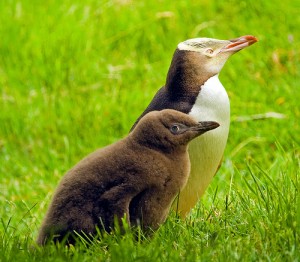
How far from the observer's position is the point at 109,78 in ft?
27.7

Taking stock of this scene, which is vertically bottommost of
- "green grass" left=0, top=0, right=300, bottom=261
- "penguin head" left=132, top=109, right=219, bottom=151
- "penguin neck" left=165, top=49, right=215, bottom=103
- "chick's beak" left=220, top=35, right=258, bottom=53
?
"green grass" left=0, top=0, right=300, bottom=261

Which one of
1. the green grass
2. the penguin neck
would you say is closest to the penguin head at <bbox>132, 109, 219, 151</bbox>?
the penguin neck

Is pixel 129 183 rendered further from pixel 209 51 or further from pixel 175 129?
pixel 209 51

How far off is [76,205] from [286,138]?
349 centimetres

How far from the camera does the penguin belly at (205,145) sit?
486cm

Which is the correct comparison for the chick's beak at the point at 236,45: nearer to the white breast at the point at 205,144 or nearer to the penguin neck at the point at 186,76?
the penguin neck at the point at 186,76

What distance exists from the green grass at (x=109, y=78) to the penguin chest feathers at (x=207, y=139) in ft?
3.00

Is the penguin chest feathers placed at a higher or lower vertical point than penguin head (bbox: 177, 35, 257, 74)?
lower

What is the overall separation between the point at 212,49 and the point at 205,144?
590 mm

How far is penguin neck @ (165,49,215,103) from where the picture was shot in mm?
4965

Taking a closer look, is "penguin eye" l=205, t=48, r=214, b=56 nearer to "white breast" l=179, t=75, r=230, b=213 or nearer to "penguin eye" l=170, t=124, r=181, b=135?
"white breast" l=179, t=75, r=230, b=213

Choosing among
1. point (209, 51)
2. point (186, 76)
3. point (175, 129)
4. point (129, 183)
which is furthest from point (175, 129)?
point (209, 51)

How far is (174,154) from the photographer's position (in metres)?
4.40

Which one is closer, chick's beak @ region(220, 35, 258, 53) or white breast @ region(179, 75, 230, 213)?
white breast @ region(179, 75, 230, 213)
